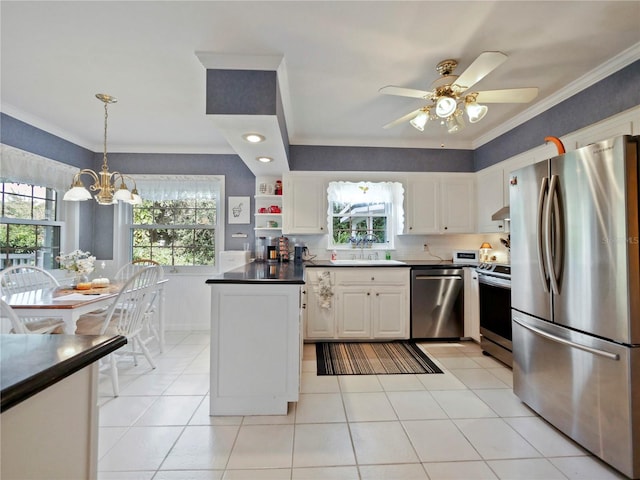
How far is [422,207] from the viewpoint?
3.92 metres

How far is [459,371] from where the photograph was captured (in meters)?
2.76

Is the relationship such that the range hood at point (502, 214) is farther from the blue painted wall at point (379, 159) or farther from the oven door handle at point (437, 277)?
the blue painted wall at point (379, 159)

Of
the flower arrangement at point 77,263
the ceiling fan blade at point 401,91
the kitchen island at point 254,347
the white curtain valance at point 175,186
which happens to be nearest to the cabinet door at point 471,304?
the ceiling fan blade at point 401,91

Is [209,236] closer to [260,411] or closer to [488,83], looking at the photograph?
[260,411]

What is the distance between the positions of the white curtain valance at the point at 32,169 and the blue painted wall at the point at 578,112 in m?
5.01

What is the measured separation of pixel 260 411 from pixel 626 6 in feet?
10.5

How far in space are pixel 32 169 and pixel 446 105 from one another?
13.0ft

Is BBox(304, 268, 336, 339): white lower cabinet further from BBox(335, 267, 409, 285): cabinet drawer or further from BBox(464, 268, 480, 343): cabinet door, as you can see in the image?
BBox(464, 268, 480, 343): cabinet door

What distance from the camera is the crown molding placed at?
2.09 meters

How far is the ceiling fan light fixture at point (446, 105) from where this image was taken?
2.02 m

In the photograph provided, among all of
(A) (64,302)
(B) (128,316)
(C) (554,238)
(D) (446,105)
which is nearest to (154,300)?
(B) (128,316)

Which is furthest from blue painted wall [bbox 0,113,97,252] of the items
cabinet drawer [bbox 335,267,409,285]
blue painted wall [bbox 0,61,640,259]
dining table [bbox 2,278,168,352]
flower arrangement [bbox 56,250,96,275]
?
cabinet drawer [bbox 335,267,409,285]

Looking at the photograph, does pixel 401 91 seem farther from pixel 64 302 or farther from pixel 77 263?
pixel 77 263

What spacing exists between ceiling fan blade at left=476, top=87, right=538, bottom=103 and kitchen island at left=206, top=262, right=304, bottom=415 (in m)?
1.77
